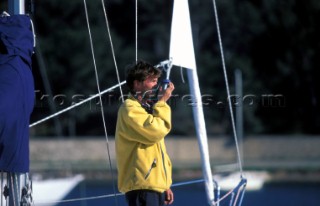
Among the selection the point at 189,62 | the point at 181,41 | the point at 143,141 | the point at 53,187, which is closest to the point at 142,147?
the point at 143,141

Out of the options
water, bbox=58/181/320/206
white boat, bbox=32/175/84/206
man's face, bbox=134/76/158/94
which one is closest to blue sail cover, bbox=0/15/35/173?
man's face, bbox=134/76/158/94

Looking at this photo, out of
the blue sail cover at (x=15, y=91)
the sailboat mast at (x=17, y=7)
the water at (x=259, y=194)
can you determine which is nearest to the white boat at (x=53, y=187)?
the water at (x=259, y=194)

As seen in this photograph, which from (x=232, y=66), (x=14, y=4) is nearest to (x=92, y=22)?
(x=232, y=66)

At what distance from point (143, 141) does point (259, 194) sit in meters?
24.8

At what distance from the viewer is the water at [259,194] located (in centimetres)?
2686

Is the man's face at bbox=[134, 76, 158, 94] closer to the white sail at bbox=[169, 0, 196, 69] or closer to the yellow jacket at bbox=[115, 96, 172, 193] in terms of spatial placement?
the yellow jacket at bbox=[115, 96, 172, 193]

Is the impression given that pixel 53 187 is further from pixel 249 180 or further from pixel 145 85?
pixel 249 180

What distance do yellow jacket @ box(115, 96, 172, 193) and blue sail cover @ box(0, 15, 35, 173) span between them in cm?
55

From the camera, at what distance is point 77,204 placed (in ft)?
70.9

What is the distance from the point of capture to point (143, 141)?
4.71 m

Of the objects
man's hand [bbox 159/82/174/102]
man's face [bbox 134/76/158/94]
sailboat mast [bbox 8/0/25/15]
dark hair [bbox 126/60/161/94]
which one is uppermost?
sailboat mast [bbox 8/0/25/15]

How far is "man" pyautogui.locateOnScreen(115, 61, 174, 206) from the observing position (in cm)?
467

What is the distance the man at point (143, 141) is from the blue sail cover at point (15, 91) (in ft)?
1.81

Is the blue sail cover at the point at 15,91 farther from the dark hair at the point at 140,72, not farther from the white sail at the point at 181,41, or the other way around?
the white sail at the point at 181,41
